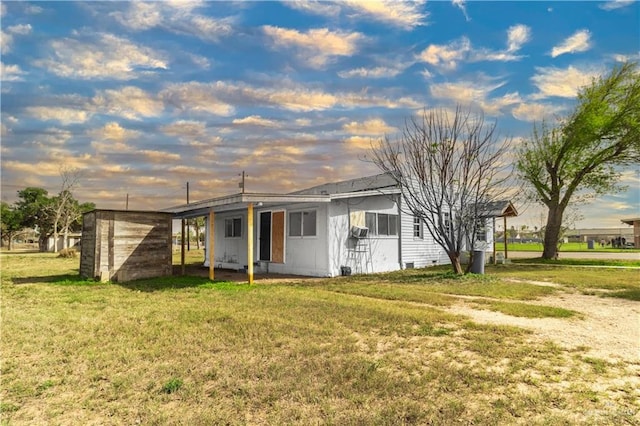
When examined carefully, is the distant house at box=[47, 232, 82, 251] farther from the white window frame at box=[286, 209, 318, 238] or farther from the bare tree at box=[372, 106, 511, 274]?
the bare tree at box=[372, 106, 511, 274]

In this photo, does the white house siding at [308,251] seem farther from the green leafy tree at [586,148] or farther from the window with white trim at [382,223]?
the green leafy tree at [586,148]

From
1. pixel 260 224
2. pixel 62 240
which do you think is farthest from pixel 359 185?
pixel 62 240

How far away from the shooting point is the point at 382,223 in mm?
14945

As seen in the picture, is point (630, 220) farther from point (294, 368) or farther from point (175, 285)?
point (294, 368)

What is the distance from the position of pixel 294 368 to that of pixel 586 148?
22100mm

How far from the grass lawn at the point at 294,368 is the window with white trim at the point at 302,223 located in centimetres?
567

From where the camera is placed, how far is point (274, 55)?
11.8 m

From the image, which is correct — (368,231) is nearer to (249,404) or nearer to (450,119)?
(450,119)

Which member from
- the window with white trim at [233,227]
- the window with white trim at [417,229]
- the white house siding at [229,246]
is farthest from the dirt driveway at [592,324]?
the window with white trim at [233,227]

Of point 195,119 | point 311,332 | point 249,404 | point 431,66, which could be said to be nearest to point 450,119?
point 431,66

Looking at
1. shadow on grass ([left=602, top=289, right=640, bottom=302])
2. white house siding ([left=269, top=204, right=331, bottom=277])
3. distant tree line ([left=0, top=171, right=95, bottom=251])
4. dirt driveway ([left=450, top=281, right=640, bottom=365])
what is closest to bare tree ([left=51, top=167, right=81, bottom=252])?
distant tree line ([left=0, top=171, right=95, bottom=251])

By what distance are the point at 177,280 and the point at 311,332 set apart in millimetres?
7835

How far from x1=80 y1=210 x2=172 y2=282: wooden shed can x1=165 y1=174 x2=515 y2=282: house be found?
1.27m

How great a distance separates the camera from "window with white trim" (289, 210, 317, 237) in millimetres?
13109
